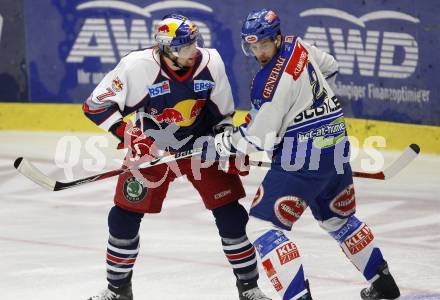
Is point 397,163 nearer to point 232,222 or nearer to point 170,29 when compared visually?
point 232,222

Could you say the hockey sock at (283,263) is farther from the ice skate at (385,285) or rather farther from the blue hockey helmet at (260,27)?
the blue hockey helmet at (260,27)

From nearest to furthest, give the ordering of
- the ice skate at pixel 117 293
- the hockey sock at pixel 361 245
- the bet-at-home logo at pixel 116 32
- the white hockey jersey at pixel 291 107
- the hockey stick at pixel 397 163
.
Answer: the white hockey jersey at pixel 291 107 < the hockey sock at pixel 361 245 < the ice skate at pixel 117 293 < the hockey stick at pixel 397 163 < the bet-at-home logo at pixel 116 32

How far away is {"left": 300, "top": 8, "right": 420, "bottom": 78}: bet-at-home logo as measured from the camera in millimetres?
7809

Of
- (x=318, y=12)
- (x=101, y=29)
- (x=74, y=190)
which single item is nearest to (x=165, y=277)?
(x=74, y=190)

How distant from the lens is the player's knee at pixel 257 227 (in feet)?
13.8

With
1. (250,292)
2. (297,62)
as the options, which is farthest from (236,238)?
(297,62)

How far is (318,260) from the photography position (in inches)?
216

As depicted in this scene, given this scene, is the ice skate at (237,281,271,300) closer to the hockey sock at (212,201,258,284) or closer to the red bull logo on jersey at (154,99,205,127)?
the hockey sock at (212,201,258,284)

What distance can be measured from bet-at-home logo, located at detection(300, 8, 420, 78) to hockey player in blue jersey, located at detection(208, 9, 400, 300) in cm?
360

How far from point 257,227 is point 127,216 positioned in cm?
62

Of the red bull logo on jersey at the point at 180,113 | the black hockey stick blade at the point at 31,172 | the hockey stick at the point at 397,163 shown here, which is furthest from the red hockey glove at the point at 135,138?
the hockey stick at the point at 397,163

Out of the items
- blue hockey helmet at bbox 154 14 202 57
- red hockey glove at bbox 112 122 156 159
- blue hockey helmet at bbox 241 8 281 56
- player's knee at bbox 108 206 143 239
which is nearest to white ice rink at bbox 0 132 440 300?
player's knee at bbox 108 206 143 239

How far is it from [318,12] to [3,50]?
9.23 feet

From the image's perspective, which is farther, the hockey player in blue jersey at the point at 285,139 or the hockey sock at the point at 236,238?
the hockey sock at the point at 236,238
